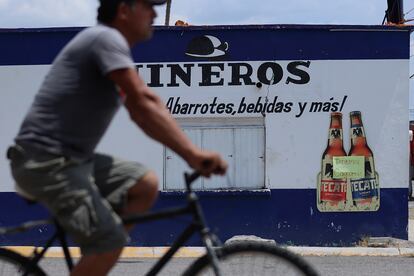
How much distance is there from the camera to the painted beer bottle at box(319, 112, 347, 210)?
406 inches

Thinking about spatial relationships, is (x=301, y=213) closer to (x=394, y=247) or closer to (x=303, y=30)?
(x=394, y=247)

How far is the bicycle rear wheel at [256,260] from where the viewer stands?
3496mm

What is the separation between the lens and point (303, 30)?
10297mm

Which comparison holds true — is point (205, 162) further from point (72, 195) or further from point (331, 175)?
point (331, 175)

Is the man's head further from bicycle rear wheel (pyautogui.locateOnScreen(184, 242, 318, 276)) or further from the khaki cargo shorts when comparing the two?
bicycle rear wheel (pyautogui.locateOnScreen(184, 242, 318, 276))

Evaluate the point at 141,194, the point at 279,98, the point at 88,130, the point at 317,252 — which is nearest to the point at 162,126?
the point at 88,130

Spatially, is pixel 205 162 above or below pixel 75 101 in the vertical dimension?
below

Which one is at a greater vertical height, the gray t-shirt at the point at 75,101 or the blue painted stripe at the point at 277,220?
the gray t-shirt at the point at 75,101

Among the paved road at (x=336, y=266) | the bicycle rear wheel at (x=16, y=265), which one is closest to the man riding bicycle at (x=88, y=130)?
the bicycle rear wheel at (x=16, y=265)

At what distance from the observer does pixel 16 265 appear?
383cm

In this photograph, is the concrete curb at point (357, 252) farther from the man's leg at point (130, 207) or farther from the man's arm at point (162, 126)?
the man's arm at point (162, 126)

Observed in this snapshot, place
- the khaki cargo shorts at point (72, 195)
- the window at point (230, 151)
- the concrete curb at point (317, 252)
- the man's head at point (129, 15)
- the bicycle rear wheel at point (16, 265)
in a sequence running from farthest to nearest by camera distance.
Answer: the window at point (230, 151), the concrete curb at point (317, 252), the bicycle rear wheel at point (16, 265), the man's head at point (129, 15), the khaki cargo shorts at point (72, 195)

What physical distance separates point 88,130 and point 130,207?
452mm

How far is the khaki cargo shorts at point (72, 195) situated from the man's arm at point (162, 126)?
16.6 inches
